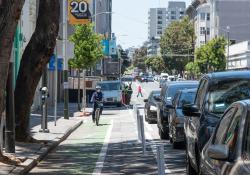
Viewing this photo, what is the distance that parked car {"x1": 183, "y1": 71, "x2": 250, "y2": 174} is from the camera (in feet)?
36.9

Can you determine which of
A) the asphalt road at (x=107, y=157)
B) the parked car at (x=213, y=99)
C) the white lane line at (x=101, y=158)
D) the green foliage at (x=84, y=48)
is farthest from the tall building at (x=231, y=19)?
the parked car at (x=213, y=99)

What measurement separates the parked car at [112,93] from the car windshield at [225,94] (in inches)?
1595

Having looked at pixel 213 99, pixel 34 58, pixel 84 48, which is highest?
pixel 84 48

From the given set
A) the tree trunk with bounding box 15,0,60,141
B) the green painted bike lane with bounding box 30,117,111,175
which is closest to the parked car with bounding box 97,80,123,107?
the green painted bike lane with bounding box 30,117,111,175

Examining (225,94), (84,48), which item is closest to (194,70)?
(84,48)

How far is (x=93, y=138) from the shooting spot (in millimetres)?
23781

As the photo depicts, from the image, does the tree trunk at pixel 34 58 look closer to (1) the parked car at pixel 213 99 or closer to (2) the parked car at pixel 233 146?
(1) the parked car at pixel 213 99

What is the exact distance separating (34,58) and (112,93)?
33203 mm

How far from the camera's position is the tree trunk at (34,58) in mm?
19594

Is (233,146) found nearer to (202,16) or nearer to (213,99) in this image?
(213,99)

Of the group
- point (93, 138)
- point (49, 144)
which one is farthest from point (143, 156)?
point (93, 138)

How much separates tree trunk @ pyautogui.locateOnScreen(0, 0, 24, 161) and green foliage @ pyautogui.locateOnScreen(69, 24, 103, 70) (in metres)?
32.8

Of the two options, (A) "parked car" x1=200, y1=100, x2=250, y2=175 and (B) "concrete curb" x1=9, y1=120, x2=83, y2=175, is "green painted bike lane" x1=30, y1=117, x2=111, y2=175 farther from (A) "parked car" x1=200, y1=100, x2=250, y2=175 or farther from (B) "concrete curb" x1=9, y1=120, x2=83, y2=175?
(A) "parked car" x1=200, y1=100, x2=250, y2=175

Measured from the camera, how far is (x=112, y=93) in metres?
52.8
